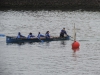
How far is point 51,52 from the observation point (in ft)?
204

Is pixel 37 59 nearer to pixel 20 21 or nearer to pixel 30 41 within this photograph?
pixel 30 41

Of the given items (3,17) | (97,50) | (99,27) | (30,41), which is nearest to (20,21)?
(3,17)

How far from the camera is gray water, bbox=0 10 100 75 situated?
52.0 m

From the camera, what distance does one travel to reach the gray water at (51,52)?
2047 inches

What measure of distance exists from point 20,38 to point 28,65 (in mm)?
13915

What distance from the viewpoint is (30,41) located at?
68.3 meters
